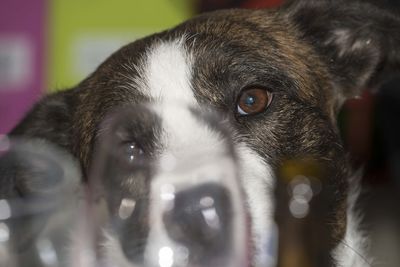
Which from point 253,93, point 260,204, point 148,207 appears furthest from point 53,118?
point 148,207

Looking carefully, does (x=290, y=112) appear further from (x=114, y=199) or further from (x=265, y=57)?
(x=114, y=199)

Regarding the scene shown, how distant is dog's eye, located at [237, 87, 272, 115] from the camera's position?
122 cm

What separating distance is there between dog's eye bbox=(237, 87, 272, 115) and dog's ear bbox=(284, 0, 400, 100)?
32 centimetres

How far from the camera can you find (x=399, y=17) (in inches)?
55.4

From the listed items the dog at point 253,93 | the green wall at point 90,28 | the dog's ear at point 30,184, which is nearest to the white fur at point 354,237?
the dog at point 253,93

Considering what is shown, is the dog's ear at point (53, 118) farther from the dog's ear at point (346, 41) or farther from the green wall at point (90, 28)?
the green wall at point (90, 28)

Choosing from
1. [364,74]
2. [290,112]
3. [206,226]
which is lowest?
[206,226]

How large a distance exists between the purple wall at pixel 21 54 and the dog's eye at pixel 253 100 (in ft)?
4.48

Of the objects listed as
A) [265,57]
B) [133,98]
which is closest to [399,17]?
[265,57]

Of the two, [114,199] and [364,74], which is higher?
[364,74]

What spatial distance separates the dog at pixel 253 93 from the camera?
95 cm

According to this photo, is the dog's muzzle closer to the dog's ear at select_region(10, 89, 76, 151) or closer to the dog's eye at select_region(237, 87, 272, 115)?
the dog's eye at select_region(237, 87, 272, 115)

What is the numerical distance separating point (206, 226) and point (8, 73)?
2.09 meters

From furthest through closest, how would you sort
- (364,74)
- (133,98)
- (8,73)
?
(8,73)
(364,74)
(133,98)
